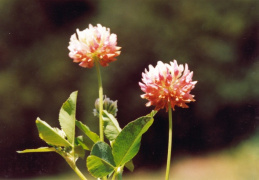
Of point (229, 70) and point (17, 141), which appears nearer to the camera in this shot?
point (17, 141)

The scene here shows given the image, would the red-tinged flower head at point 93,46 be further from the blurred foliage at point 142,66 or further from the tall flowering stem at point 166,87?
the blurred foliage at point 142,66

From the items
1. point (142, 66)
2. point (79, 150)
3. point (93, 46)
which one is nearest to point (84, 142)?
point (79, 150)

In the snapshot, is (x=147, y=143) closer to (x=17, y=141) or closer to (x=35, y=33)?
(x=17, y=141)

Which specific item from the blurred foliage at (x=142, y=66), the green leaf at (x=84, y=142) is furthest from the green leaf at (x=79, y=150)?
the blurred foliage at (x=142, y=66)

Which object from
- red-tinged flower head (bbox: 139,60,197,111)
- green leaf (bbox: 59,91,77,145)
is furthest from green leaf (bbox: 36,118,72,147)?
red-tinged flower head (bbox: 139,60,197,111)

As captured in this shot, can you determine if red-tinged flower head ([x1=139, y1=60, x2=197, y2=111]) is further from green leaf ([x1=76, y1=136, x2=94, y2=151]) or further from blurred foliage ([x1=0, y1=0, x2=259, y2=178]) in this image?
blurred foliage ([x1=0, y1=0, x2=259, y2=178])

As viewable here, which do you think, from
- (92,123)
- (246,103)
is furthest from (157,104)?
(246,103)
